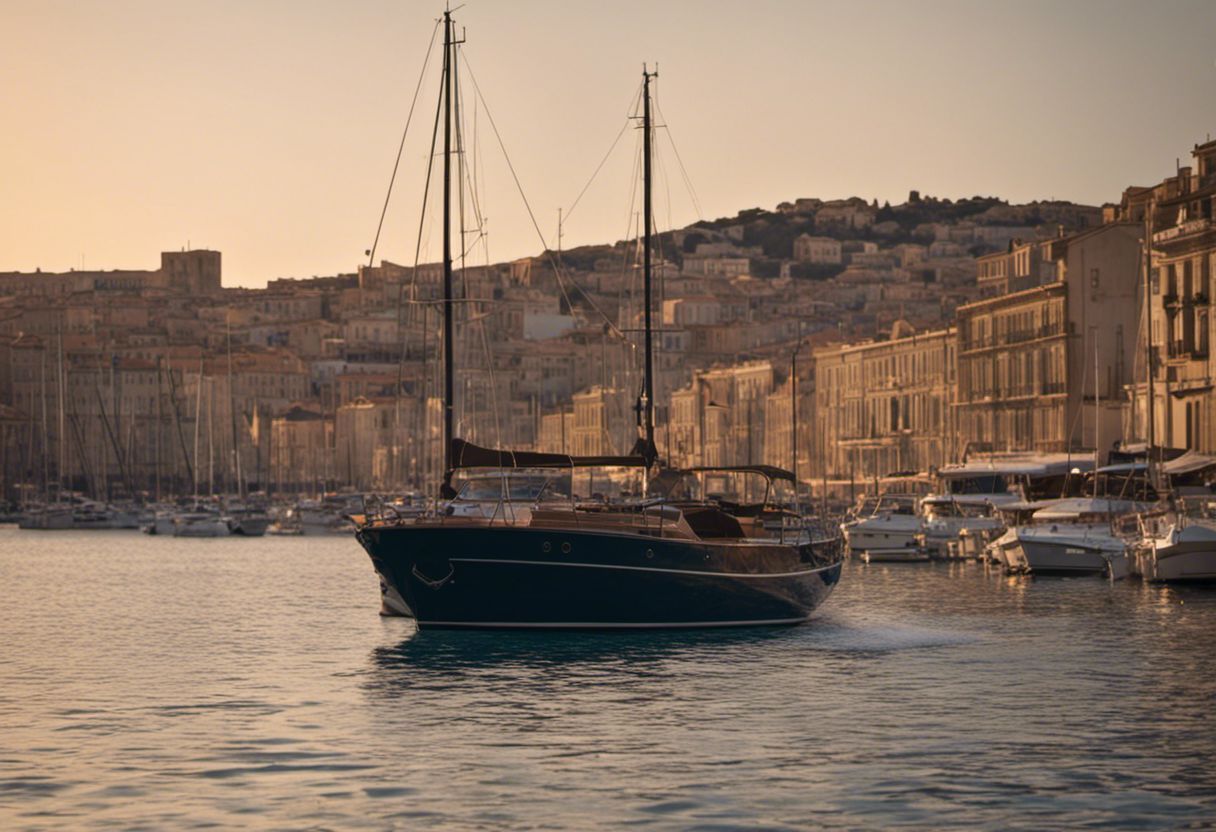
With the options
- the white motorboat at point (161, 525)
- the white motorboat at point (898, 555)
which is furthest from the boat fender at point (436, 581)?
the white motorboat at point (161, 525)

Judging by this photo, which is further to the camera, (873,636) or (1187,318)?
(1187,318)

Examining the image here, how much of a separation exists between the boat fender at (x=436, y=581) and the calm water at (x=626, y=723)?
1054 mm

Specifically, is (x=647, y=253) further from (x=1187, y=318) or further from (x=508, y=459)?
(x=1187, y=318)

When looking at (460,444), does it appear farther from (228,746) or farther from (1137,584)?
(1137,584)

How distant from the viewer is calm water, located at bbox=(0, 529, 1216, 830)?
21.5 m

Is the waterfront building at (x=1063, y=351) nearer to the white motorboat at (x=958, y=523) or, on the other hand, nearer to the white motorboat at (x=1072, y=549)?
the white motorboat at (x=958, y=523)

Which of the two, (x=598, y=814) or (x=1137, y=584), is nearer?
(x=598, y=814)

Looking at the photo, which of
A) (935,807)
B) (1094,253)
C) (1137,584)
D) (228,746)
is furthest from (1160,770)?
(1094,253)

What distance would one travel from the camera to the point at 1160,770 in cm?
2341

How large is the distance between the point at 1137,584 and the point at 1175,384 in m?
19.7

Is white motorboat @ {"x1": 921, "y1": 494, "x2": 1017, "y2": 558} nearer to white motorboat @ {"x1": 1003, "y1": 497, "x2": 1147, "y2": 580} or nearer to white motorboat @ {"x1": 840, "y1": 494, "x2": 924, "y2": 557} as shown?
white motorboat @ {"x1": 840, "y1": 494, "x2": 924, "y2": 557}

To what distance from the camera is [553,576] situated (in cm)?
3484

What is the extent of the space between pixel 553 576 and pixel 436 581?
177 centimetres

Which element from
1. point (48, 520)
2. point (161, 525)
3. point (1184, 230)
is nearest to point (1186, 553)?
point (1184, 230)
